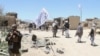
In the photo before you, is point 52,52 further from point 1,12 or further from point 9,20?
point 9,20

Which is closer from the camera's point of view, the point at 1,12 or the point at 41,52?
the point at 41,52

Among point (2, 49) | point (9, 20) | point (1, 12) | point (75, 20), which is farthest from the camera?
point (9, 20)

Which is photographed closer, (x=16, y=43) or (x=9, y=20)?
(x=16, y=43)

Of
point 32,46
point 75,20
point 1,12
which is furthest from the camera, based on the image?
point 75,20

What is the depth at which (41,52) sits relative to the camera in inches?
795

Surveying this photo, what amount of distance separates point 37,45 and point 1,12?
2116cm

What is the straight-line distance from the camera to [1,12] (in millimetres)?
42094

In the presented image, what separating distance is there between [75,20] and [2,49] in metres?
27.4

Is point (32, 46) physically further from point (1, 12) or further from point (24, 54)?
point (1, 12)

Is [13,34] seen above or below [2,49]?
above

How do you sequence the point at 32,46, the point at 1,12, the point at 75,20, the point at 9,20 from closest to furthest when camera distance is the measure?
the point at 32,46
the point at 1,12
the point at 75,20
the point at 9,20

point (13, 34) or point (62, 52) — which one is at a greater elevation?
point (13, 34)

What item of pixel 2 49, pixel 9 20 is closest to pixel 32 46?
pixel 2 49

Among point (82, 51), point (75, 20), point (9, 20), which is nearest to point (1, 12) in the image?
point (9, 20)
